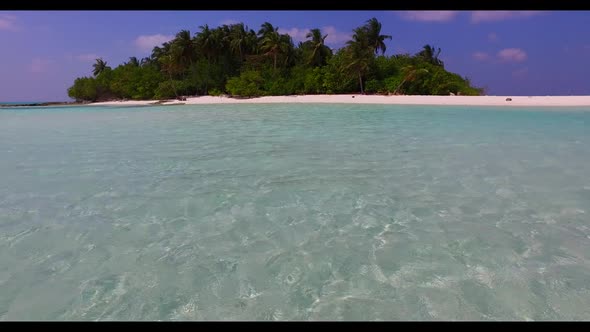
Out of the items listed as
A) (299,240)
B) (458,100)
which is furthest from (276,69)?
(299,240)

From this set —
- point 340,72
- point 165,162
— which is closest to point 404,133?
point 165,162

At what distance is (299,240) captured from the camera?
3203 mm

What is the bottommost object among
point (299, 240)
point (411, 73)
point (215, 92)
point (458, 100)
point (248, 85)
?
point (299, 240)

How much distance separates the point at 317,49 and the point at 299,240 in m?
43.1

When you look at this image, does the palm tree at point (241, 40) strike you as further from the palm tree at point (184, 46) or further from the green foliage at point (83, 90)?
the green foliage at point (83, 90)

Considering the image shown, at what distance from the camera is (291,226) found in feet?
11.6

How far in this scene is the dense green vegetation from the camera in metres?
37.8

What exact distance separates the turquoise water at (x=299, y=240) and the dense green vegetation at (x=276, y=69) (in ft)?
109

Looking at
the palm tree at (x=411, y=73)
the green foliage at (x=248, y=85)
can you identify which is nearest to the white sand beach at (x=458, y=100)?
the green foliage at (x=248, y=85)

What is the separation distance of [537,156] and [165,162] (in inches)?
286

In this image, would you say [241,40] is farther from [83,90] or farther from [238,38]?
[83,90]

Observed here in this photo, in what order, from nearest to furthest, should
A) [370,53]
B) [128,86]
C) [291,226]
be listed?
[291,226] < [370,53] < [128,86]

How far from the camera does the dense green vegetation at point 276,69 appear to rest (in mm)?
37844

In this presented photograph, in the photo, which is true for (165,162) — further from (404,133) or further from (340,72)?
(340,72)
